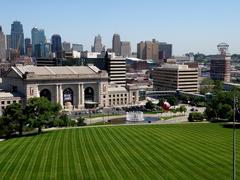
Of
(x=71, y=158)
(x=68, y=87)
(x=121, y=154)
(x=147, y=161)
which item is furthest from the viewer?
(x=68, y=87)

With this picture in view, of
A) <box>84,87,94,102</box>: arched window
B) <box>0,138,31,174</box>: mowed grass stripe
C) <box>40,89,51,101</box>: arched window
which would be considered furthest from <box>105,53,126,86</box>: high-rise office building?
<box>0,138,31,174</box>: mowed grass stripe

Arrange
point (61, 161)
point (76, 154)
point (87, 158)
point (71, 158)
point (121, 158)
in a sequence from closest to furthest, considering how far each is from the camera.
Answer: point (61, 161) → point (121, 158) → point (87, 158) → point (71, 158) → point (76, 154)

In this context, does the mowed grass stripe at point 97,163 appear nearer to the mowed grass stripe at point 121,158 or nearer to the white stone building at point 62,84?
the mowed grass stripe at point 121,158

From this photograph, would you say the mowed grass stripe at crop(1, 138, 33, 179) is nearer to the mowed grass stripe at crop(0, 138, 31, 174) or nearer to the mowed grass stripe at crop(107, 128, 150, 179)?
the mowed grass stripe at crop(0, 138, 31, 174)

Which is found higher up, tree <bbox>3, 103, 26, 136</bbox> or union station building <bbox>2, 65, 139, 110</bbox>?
union station building <bbox>2, 65, 139, 110</bbox>

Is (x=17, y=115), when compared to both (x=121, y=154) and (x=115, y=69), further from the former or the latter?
(x=115, y=69)

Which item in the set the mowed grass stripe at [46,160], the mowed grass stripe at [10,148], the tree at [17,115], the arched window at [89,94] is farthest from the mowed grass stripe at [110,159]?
the arched window at [89,94]

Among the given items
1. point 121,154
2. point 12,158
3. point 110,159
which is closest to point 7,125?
point 12,158

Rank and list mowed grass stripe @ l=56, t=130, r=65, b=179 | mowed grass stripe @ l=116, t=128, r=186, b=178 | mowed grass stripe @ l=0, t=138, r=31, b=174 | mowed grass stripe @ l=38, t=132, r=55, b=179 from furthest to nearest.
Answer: mowed grass stripe @ l=0, t=138, r=31, b=174 < mowed grass stripe @ l=116, t=128, r=186, b=178 < mowed grass stripe @ l=38, t=132, r=55, b=179 < mowed grass stripe @ l=56, t=130, r=65, b=179
